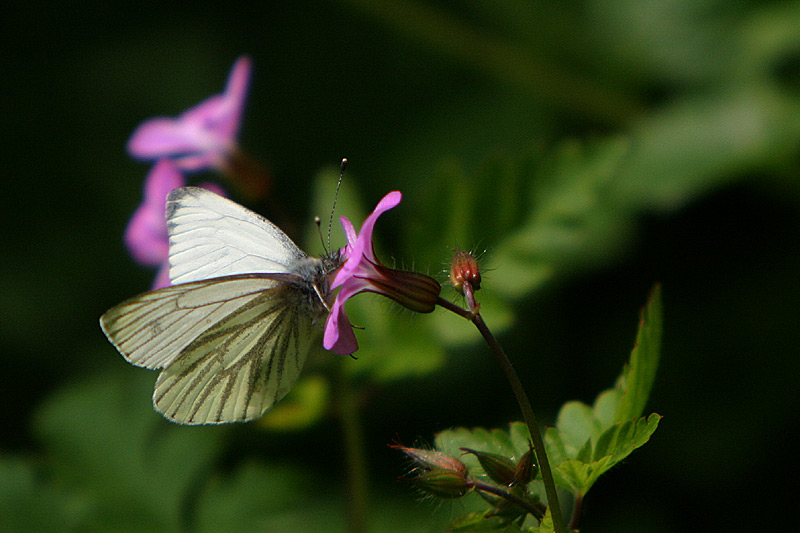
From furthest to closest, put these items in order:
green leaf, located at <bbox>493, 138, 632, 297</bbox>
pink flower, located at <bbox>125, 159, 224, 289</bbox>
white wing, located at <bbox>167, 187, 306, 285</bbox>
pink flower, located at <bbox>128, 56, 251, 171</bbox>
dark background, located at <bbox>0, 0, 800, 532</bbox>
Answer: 1. dark background, located at <bbox>0, 0, 800, 532</bbox>
2. pink flower, located at <bbox>128, 56, 251, 171</bbox>
3. pink flower, located at <bbox>125, 159, 224, 289</bbox>
4. green leaf, located at <bbox>493, 138, 632, 297</bbox>
5. white wing, located at <bbox>167, 187, 306, 285</bbox>

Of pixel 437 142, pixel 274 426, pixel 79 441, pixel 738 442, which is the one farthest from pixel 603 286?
pixel 79 441

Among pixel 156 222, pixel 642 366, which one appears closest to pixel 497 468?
pixel 642 366

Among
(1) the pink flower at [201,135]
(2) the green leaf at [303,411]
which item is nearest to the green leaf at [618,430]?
(2) the green leaf at [303,411]

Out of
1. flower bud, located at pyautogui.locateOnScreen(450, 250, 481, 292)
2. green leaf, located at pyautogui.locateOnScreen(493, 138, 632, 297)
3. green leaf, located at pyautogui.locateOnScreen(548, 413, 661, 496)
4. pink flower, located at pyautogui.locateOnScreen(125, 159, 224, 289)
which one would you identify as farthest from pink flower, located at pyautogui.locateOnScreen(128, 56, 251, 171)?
green leaf, located at pyautogui.locateOnScreen(548, 413, 661, 496)

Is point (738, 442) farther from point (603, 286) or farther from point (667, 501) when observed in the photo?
point (603, 286)

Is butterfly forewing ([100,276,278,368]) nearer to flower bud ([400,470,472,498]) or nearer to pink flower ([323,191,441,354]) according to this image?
pink flower ([323,191,441,354])

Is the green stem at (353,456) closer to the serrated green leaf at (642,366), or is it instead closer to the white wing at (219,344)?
the white wing at (219,344)
